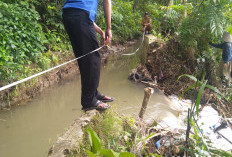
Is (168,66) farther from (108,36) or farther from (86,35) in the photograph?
(86,35)

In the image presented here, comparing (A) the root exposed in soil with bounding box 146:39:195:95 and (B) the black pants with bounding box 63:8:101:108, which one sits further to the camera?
(A) the root exposed in soil with bounding box 146:39:195:95

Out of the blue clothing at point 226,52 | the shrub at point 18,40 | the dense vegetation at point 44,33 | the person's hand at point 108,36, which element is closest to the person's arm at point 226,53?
the blue clothing at point 226,52

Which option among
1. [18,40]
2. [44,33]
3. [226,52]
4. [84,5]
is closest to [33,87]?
[18,40]

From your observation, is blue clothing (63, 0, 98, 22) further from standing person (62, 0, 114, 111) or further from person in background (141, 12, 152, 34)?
person in background (141, 12, 152, 34)

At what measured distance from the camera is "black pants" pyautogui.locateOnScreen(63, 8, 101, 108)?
1.71 meters

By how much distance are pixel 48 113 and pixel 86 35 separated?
232 cm

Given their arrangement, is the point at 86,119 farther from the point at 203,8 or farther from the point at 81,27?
the point at 203,8

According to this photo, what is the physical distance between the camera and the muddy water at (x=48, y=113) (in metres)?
2.64

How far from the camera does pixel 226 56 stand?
14.5 feet

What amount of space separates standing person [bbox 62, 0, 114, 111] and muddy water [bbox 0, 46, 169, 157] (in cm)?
103

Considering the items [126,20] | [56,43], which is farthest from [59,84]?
[126,20]

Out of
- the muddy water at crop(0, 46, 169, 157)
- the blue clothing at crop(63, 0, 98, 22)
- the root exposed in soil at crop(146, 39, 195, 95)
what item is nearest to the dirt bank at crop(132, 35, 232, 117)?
the root exposed in soil at crop(146, 39, 195, 95)

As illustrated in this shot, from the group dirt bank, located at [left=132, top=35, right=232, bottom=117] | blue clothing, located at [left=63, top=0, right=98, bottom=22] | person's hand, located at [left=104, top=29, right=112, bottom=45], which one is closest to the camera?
blue clothing, located at [left=63, top=0, right=98, bottom=22]

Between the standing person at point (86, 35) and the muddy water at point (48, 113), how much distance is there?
1034 millimetres
